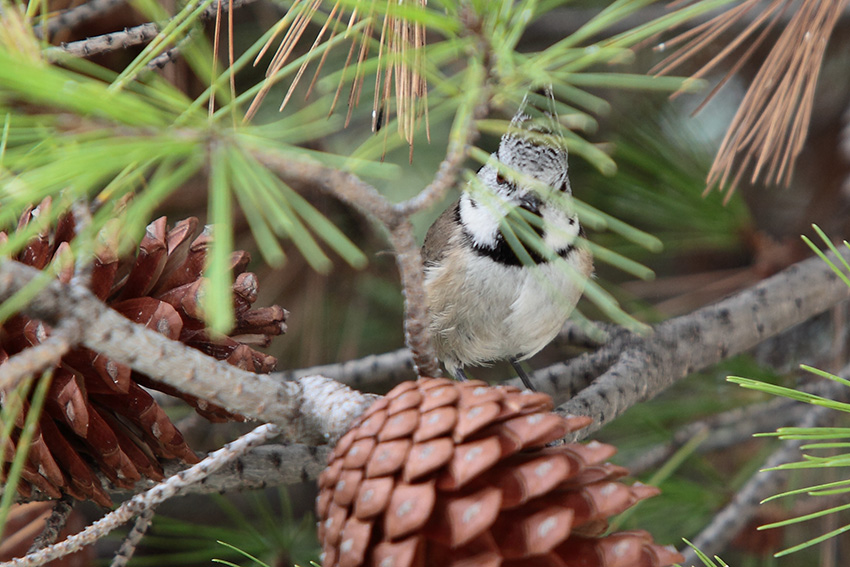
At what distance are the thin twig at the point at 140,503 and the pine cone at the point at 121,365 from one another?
63 mm

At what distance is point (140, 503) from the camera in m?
0.59

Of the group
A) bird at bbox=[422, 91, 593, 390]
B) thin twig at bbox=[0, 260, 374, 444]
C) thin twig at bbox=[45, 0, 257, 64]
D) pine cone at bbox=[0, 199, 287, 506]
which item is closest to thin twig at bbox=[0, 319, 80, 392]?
thin twig at bbox=[0, 260, 374, 444]

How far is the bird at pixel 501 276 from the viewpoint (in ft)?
3.12

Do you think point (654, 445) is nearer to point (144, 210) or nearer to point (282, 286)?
point (282, 286)

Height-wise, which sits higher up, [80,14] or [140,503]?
[80,14]

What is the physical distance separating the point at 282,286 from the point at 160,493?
31.1 inches

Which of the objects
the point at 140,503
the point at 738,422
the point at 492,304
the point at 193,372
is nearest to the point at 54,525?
the point at 140,503

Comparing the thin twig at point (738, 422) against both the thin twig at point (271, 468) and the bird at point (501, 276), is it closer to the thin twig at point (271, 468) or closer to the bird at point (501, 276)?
the bird at point (501, 276)

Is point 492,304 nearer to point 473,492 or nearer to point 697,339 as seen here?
point 697,339

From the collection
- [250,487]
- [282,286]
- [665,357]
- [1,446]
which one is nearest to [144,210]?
[1,446]

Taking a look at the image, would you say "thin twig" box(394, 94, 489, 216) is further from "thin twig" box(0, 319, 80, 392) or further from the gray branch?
the gray branch

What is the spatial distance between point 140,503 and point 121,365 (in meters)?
0.11

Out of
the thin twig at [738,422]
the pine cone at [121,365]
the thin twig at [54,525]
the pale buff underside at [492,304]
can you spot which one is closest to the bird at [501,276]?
the pale buff underside at [492,304]

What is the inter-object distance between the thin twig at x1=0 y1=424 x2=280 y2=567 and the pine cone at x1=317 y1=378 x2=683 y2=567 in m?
0.10
